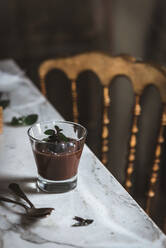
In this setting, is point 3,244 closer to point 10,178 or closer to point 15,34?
point 10,178

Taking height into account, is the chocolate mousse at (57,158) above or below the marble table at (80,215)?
above

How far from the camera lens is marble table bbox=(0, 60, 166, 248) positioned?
0.60 m

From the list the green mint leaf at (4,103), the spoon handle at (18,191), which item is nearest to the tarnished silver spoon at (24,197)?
the spoon handle at (18,191)

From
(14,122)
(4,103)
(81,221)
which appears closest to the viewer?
(81,221)

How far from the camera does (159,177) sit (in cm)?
197

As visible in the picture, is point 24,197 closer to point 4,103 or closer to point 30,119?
point 30,119

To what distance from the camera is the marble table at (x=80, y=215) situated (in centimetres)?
60

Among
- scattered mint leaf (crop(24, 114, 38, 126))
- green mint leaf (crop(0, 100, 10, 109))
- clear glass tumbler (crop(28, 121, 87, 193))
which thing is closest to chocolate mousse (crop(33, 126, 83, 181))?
clear glass tumbler (crop(28, 121, 87, 193))

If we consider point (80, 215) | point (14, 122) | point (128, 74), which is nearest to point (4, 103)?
point (14, 122)

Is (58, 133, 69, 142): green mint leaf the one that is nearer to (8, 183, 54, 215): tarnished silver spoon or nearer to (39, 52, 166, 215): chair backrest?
(8, 183, 54, 215): tarnished silver spoon

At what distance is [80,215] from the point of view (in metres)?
0.66

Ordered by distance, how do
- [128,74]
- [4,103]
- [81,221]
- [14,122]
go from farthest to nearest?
[128,74], [4,103], [14,122], [81,221]

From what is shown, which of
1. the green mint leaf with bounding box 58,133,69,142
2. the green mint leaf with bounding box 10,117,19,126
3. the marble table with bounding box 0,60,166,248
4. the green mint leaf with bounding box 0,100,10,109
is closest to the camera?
the marble table with bounding box 0,60,166,248

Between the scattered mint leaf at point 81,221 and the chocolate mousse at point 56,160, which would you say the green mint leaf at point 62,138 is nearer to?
the chocolate mousse at point 56,160
